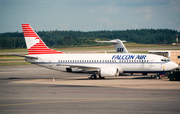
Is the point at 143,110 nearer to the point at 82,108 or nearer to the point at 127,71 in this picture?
the point at 82,108

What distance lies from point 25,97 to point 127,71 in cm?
1960

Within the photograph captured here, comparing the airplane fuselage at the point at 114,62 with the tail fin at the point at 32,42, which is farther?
the tail fin at the point at 32,42

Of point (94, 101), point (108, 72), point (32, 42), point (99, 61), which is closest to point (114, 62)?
point (99, 61)

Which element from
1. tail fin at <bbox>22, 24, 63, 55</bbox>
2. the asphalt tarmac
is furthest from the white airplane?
the asphalt tarmac

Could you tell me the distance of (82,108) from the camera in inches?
792

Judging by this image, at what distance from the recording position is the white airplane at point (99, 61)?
130ft

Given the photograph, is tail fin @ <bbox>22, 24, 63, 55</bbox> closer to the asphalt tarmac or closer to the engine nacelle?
the engine nacelle

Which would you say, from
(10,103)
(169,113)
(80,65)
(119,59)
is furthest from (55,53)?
(169,113)

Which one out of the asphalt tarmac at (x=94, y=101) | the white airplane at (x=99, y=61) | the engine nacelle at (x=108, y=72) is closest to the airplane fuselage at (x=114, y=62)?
the white airplane at (x=99, y=61)

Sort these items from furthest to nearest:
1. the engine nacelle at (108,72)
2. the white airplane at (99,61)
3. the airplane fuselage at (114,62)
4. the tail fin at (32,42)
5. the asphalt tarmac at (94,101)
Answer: the tail fin at (32,42)
the airplane fuselage at (114,62)
the white airplane at (99,61)
the engine nacelle at (108,72)
the asphalt tarmac at (94,101)

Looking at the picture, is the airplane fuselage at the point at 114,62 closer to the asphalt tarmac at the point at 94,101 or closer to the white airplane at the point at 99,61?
the white airplane at the point at 99,61

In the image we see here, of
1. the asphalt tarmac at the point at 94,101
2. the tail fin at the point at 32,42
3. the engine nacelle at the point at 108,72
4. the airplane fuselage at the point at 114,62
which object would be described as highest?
the tail fin at the point at 32,42

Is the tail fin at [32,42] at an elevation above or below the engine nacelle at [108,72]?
above

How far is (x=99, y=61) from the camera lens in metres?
41.2
